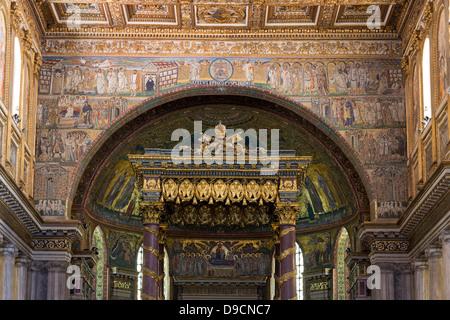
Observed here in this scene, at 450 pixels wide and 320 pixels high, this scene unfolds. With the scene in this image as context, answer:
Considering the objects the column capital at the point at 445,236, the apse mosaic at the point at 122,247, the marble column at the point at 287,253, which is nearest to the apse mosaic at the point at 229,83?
the marble column at the point at 287,253

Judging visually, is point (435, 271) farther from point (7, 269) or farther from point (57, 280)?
point (7, 269)

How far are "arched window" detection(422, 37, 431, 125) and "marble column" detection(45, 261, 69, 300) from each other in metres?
10.7

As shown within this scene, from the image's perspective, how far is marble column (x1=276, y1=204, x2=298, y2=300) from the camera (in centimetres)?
2177

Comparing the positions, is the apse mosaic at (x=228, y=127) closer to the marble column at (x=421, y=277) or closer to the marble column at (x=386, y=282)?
the marble column at (x=386, y=282)

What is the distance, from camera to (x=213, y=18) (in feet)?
82.5

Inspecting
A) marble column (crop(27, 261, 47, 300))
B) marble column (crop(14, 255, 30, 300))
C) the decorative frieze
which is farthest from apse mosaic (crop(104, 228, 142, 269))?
the decorative frieze

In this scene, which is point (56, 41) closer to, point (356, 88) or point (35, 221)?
point (35, 221)

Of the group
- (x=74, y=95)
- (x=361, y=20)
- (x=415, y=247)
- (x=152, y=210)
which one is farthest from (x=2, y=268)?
(x=361, y=20)

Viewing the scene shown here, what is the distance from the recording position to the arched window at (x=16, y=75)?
2222 cm

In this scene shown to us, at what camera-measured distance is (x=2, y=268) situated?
21172 mm

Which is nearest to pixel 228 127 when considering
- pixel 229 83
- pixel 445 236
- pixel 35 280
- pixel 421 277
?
pixel 229 83

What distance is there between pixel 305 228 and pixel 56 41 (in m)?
10.9

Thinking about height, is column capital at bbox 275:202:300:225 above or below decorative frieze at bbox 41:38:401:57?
below

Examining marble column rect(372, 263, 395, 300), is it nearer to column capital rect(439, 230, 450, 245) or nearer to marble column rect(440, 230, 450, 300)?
marble column rect(440, 230, 450, 300)
